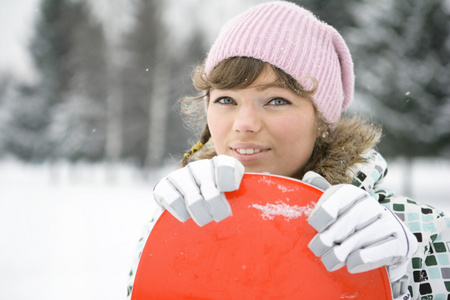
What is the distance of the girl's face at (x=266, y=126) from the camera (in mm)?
1230

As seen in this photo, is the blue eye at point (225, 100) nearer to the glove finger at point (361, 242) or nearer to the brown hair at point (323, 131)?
the brown hair at point (323, 131)

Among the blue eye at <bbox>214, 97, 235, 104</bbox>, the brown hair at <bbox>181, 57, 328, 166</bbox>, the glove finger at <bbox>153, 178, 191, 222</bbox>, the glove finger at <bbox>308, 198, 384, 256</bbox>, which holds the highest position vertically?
the brown hair at <bbox>181, 57, 328, 166</bbox>

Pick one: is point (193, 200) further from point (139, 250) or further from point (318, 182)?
point (139, 250)

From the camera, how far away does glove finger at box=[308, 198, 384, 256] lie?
0.81 metres

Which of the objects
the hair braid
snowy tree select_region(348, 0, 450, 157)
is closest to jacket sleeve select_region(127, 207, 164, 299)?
the hair braid

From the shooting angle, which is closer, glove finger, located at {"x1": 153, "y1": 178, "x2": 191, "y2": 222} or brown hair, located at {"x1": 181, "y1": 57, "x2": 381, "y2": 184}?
glove finger, located at {"x1": 153, "y1": 178, "x2": 191, "y2": 222}

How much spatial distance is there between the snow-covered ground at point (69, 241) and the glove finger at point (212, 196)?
1.77 metres

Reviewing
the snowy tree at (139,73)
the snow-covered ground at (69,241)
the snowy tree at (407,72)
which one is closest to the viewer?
the snow-covered ground at (69,241)

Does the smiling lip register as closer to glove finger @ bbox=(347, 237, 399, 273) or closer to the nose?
the nose

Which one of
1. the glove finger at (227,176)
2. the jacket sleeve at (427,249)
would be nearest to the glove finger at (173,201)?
the glove finger at (227,176)

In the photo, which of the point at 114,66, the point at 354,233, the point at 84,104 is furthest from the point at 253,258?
the point at 84,104

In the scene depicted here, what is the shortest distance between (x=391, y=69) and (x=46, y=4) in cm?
1835

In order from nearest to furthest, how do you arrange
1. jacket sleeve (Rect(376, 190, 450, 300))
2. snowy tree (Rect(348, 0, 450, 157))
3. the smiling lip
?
jacket sleeve (Rect(376, 190, 450, 300)), the smiling lip, snowy tree (Rect(348, 0, 450, 157))

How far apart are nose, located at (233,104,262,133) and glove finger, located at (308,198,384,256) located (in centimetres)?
47
